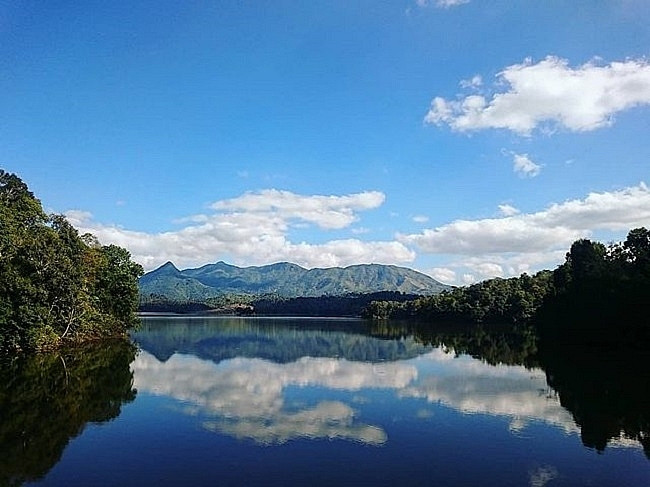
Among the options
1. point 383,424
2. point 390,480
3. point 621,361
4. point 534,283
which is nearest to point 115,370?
point 383,424

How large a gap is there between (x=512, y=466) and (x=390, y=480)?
16.0 feet

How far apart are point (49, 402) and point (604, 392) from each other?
1264 inches

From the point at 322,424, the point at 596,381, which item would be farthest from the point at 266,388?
the point at 596,381

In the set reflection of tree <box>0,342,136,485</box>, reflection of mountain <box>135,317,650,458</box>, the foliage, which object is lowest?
reflection of mountain <box>135,317,650,458</box>

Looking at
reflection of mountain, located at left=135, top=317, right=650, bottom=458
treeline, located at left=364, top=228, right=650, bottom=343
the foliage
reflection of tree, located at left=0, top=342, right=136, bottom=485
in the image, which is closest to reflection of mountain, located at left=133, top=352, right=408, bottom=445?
reflection of mountain, located at left=135, top=317, right=650, bottom=458

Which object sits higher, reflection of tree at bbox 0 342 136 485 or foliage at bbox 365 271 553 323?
foliage at bbox 365 271 553 323

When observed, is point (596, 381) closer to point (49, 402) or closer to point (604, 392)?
point (604, 392)

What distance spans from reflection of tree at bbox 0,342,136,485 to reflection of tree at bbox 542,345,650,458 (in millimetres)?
20942

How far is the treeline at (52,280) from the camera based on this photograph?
47.3 metres

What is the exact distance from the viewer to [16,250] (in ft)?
160

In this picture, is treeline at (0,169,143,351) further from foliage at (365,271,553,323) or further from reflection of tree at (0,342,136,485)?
foliage at (365,271,553,323)

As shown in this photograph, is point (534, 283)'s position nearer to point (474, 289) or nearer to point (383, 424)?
point (474, 289)

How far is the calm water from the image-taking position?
18266mm

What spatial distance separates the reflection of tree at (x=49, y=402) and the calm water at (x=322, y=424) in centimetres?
10
